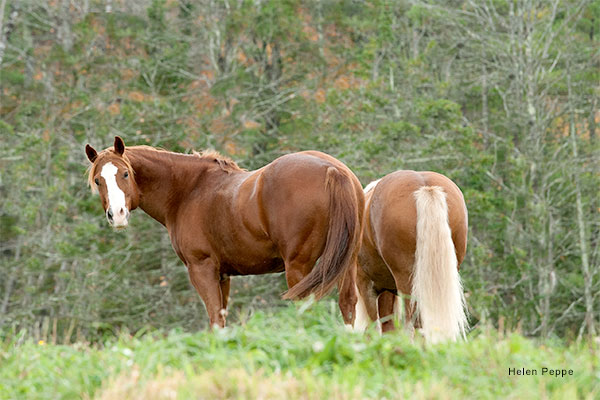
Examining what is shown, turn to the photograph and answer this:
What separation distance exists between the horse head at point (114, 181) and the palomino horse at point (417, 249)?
2337mm

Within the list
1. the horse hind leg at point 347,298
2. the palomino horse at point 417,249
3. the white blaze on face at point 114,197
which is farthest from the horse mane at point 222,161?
the horse hind leg at point 347,298

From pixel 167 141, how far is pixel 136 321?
428cm

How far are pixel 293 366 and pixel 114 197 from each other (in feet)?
11.1

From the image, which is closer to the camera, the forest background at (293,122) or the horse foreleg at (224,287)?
the horse foreleg at (224,287)

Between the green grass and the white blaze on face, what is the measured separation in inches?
89.7

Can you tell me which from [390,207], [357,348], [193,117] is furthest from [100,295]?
[357,348]

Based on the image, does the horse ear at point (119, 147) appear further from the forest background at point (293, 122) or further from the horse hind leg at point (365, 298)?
the forest background at point (293, 122)

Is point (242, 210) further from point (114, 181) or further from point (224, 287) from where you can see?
point (114, 181)

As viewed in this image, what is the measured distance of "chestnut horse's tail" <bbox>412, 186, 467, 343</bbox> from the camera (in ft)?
22.4

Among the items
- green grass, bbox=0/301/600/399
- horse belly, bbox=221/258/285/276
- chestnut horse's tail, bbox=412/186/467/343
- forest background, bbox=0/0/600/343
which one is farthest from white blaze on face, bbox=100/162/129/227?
forest background, bbox=0/0/600/343

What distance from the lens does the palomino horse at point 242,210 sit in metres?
6.52

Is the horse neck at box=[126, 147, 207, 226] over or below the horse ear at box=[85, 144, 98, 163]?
below

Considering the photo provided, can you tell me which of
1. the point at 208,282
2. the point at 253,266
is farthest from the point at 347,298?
the point at 208,282

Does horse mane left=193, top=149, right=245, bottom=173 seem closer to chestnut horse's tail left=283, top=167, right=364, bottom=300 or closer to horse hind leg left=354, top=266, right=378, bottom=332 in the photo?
chestnut horse's tail left=283, top=167, right=364, bottom=300
